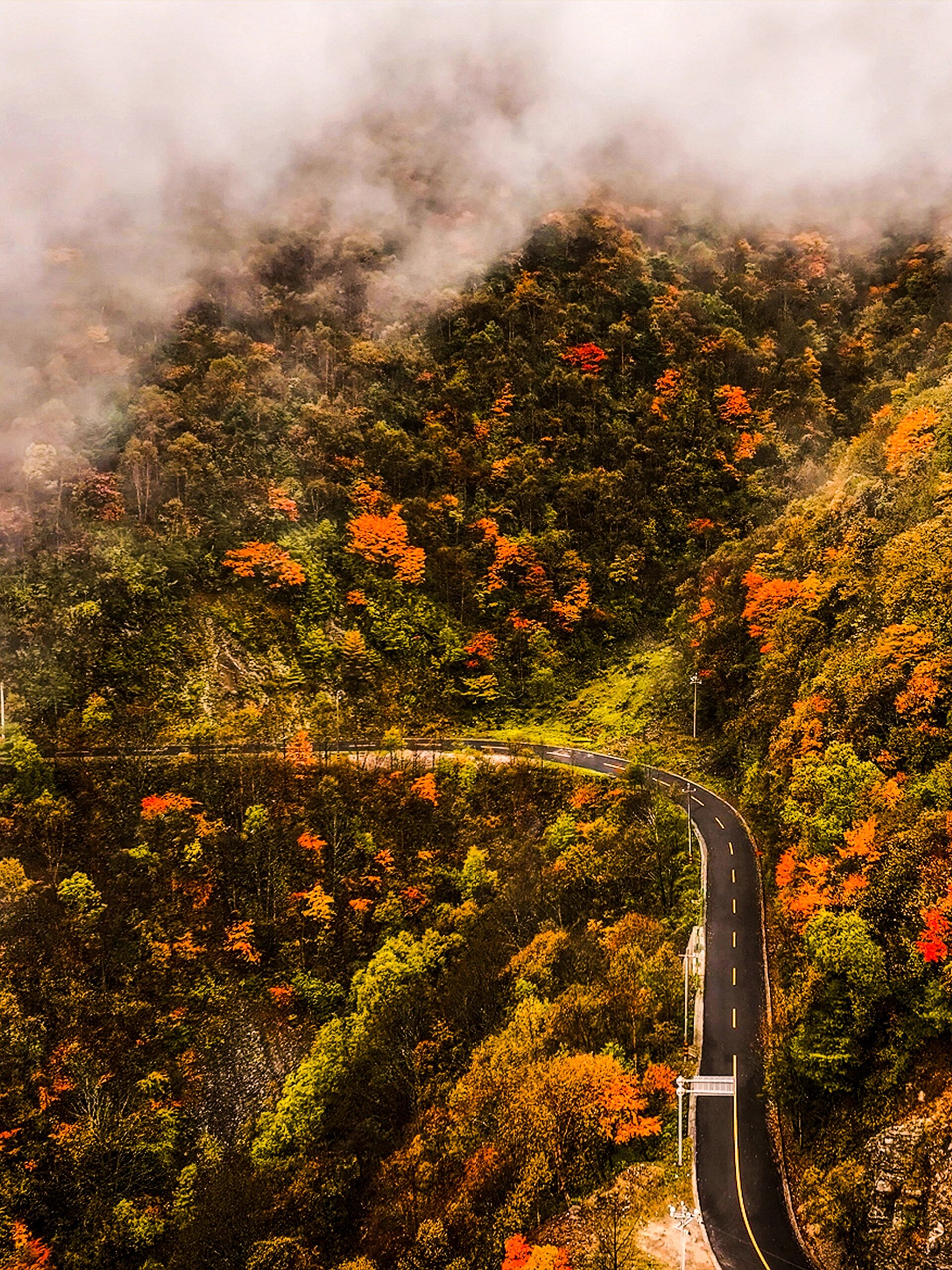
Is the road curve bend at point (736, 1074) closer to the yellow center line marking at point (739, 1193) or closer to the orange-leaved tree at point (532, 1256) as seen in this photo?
the yellow center line marking at point (739, 1193)

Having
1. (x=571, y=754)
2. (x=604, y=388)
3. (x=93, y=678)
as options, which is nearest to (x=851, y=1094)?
(x=571, y=754)

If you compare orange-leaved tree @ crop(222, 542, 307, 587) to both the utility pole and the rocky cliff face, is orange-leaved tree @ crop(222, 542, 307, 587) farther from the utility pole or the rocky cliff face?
the rocky cliff face

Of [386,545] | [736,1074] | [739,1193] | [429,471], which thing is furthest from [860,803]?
[429,471]

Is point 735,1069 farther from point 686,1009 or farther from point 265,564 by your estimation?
point 265,564

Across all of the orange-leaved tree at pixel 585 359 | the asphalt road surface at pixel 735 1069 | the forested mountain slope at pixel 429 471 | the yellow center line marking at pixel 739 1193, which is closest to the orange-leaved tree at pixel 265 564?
the forested mountain slope at pixel 429 471

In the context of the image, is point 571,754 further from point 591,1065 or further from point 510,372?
point 510,372

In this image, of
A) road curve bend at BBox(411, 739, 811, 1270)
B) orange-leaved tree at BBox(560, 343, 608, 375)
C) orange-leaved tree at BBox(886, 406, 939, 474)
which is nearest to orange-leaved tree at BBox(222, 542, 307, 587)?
road curve bend at BBox(411, 739, 811, 1270)
